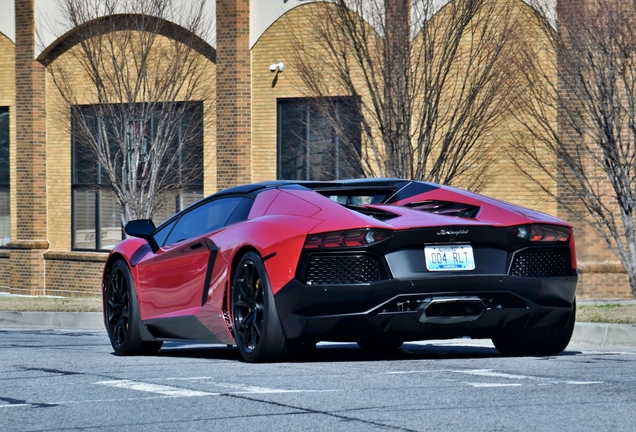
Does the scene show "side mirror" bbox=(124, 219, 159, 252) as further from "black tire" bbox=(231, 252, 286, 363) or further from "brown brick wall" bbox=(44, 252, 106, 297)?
"brown brick wall" bbox=(44, 252, 106, 297)

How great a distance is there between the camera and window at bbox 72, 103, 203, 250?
22906 mm

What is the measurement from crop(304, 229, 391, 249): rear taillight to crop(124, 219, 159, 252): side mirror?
2358mm

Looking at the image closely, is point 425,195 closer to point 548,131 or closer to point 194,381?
point 194,381

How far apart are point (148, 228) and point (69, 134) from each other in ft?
54.1

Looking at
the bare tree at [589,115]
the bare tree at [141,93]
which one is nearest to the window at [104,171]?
the bare tree at [141,93]

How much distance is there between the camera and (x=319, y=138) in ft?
73.8

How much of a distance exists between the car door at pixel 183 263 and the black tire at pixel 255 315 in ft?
1.63

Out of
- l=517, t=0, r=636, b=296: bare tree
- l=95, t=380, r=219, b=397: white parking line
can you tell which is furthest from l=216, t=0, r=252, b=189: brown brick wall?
l=95, t=380, r=219, b=397: white parking line

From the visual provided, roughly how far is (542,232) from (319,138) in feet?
48.3

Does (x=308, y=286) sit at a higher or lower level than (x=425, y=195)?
lower

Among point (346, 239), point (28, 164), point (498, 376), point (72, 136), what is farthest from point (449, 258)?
point (28, 164)

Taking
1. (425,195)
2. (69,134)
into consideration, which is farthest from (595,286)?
(425,195)

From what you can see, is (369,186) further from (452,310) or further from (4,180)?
(4,180)

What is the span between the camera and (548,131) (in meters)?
20.3
